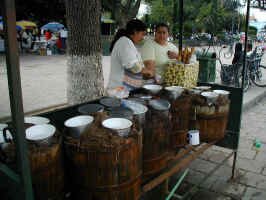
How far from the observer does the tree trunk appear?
4.12 m

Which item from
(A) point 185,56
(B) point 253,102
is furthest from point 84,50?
(B) point 253,102

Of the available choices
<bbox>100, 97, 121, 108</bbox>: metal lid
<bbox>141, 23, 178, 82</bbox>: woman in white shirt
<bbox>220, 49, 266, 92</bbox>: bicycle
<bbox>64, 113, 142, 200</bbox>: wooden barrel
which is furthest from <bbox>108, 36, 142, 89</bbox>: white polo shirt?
<bbox>220, 49, 266, 92</bbox>: bicycle

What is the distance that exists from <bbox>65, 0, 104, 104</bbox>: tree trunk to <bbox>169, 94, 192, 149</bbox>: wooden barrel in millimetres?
2001

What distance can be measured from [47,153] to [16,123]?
12.7 inches

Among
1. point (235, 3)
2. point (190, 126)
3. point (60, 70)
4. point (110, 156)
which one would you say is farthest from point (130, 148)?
point (60, 70)

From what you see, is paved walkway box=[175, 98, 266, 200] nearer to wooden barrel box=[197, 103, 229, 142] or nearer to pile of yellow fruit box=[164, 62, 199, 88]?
wooden barrel box=[197, 103, 229, 142]

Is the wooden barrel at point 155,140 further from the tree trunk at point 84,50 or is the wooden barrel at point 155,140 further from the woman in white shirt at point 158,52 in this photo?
the tree trunk at point 84,50

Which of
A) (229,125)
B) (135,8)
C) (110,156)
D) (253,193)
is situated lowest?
(253,193)

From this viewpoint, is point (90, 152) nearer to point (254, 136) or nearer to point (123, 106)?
point (123, 106)

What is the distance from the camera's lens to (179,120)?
2.67 meters

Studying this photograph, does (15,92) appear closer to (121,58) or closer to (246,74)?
(121,58)

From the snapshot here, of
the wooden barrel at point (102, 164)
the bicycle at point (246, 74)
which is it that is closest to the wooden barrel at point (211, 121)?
the wooden barrel at point (102, 164)

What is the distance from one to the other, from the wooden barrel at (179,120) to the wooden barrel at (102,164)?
2.94 feet

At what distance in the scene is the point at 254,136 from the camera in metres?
5.25
